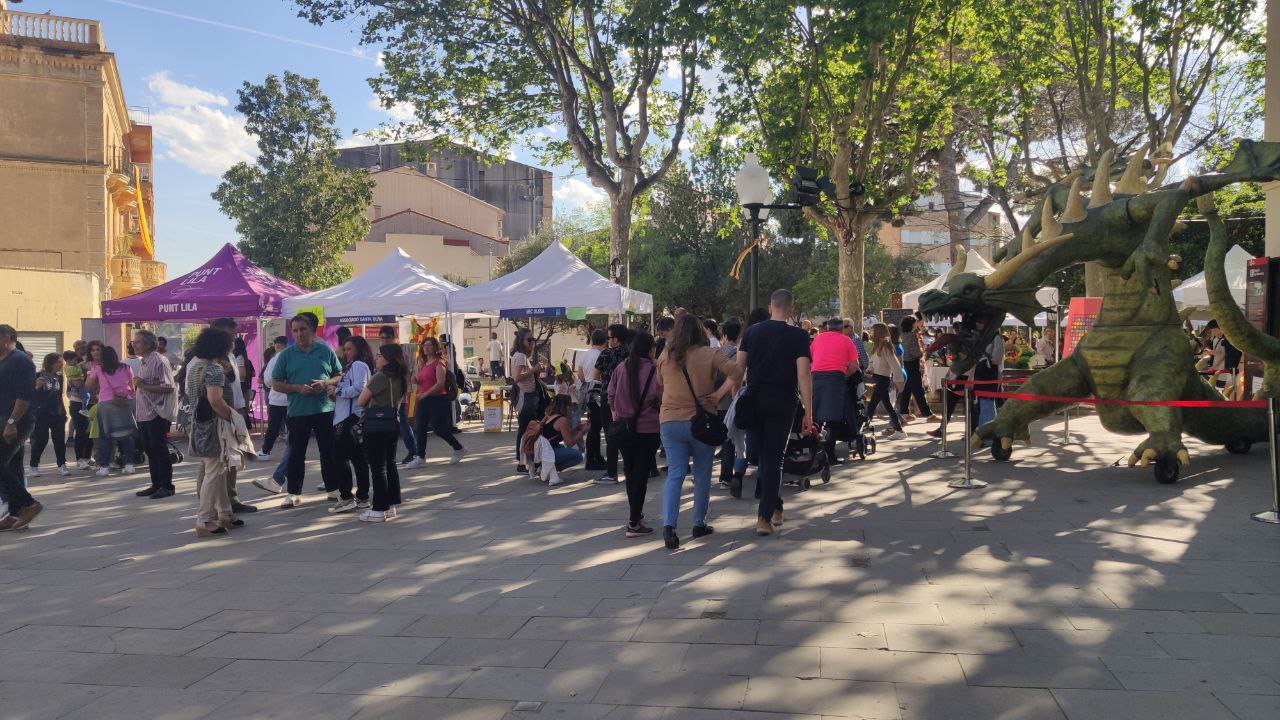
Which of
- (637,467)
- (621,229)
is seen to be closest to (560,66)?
(621,229)

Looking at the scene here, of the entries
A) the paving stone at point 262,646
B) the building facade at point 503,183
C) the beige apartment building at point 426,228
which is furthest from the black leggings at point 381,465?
the building facade at point 503,183

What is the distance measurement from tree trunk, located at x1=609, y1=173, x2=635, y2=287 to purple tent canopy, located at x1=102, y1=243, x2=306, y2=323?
20.2 ft

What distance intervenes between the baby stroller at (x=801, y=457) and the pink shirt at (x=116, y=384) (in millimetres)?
7610

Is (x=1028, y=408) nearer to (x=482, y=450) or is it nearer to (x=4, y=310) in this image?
(x=482, y=450)

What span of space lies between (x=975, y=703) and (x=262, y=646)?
11.2ft

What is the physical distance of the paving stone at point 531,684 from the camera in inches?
155

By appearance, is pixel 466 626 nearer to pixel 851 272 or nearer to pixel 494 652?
pixel 494 652

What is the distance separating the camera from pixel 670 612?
16.7ft

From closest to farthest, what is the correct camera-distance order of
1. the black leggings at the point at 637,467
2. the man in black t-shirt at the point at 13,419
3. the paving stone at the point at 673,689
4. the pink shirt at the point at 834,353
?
1. the paving stone at the point at 673,689
2. the black leggings at the point at 637,467
3. the man in black t-shirt at the point at 13,419
4. the pink shirt at the point at 834,353

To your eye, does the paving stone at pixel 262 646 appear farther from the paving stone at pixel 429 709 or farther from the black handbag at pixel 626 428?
the black handbag at pixel 626 428

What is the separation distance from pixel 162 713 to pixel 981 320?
8.39 m

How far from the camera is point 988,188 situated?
2992cm

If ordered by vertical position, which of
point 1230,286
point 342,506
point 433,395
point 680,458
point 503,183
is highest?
point 503,183

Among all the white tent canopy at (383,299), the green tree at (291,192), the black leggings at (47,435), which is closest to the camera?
the black leggings at (47,435)
